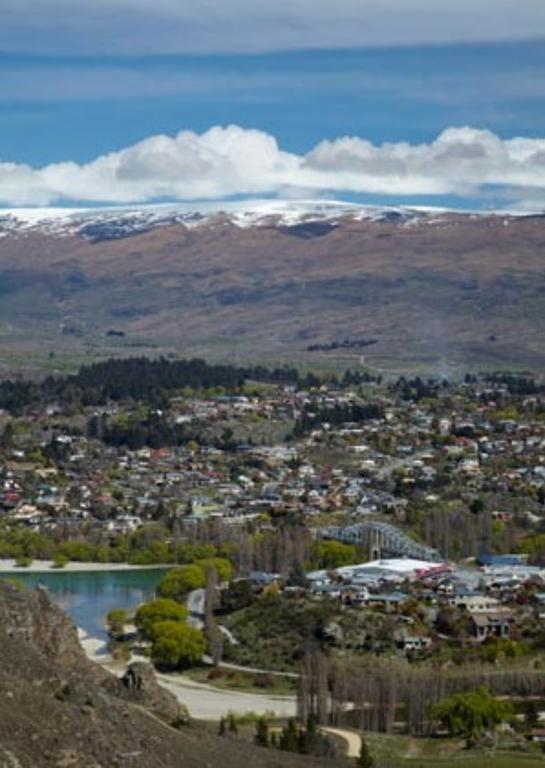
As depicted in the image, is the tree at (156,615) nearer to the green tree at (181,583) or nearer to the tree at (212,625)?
the tree at (212,625)

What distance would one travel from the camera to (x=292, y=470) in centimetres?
8638

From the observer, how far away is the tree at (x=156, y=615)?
148 ft

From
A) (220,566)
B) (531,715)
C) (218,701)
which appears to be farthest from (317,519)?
(531,715)

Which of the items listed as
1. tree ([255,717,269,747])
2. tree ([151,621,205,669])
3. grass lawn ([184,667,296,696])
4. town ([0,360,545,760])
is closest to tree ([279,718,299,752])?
tree ([255,717,269,747])

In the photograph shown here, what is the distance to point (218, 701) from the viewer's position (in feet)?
124

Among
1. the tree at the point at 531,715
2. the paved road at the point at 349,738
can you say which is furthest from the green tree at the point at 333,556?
the paved road at the point at 349,738

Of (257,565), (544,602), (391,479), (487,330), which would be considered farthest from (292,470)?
(487,330)

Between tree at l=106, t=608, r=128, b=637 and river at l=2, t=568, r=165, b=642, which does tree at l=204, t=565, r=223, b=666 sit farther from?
river at l=2, t=568, r=165, b=642

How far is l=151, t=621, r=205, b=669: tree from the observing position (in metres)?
42.2

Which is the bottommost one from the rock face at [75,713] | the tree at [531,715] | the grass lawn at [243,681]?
the grass lawn at [243,681]

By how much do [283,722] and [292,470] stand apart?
52.2 m

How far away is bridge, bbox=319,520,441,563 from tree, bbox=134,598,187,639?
1617cm

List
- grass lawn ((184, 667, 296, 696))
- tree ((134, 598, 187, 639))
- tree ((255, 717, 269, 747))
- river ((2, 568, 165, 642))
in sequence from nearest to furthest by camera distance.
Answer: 1. tree ((255, 717, 269, 747))
2. grass lawn ((184, 667, 296, 696))
3. tree ((134, 598, 187, 639))
4. river ((2, 568, 165, 642))

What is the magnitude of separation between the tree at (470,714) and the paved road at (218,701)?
3478 mm
